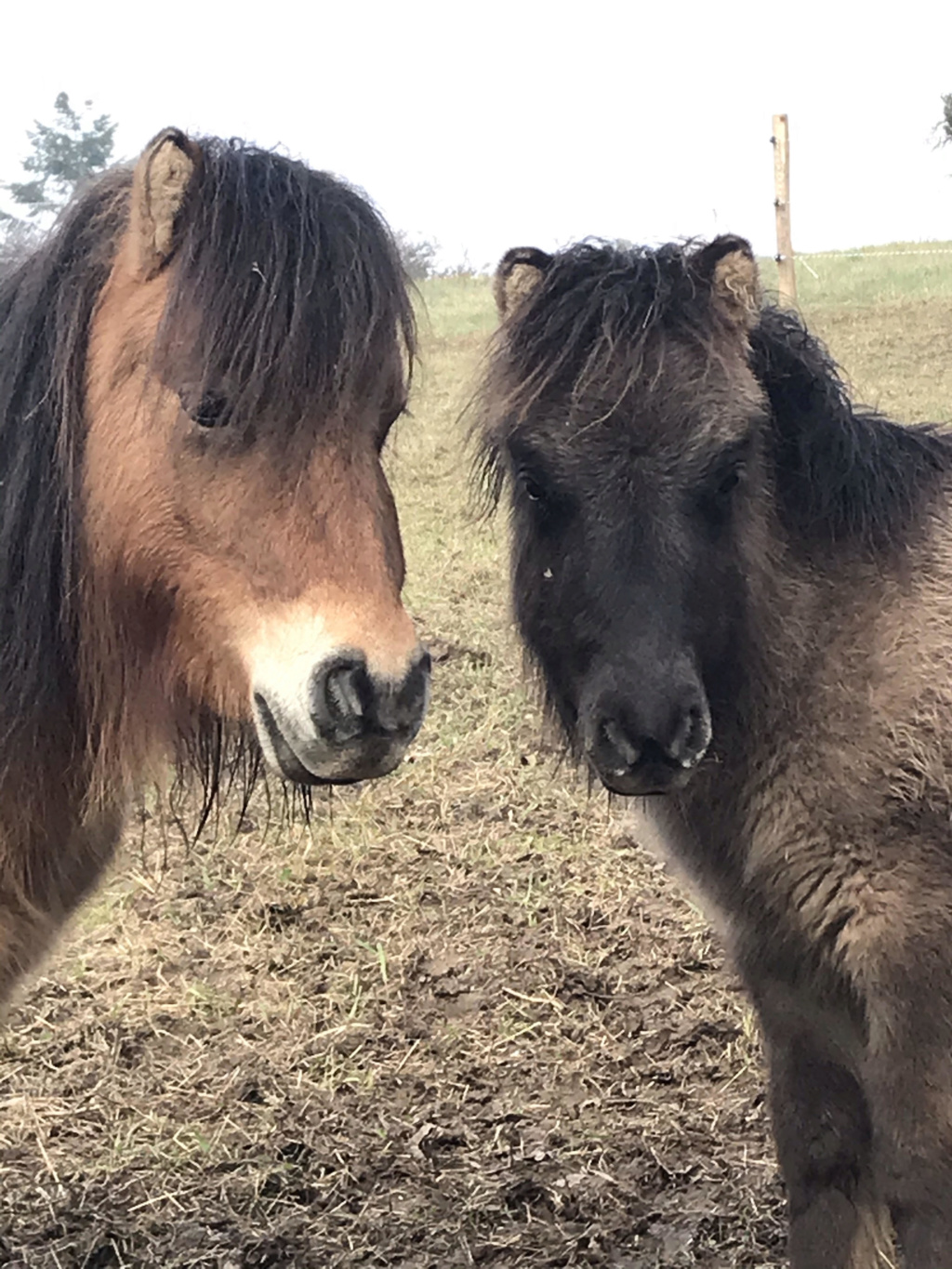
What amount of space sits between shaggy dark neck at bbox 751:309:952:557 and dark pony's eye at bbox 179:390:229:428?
1335mm

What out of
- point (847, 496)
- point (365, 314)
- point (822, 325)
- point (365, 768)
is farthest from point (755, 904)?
point (822, 325)

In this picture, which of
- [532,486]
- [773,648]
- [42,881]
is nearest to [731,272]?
[532,486]

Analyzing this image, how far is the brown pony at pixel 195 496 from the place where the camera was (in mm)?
1907

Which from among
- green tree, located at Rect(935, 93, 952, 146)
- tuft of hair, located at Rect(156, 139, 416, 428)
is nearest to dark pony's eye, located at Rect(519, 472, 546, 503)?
tuft of hair, located at Rect(156, 139, 416, 428)

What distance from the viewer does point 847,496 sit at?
2738 millimetres

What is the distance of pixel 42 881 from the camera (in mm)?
2379

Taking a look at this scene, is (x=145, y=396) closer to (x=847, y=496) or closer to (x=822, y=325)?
(x=847, y=496)

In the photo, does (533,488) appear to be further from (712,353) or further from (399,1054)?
(399,1054)

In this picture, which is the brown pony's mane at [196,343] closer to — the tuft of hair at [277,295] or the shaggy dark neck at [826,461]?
the tuft of hair at [277,295]

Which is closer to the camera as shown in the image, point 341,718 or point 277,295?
point 341,718

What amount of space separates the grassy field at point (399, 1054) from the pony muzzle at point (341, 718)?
1.00 metres

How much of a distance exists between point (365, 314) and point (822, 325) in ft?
44.8

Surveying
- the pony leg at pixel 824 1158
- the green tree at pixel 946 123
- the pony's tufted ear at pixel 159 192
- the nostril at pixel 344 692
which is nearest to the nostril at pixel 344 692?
the nostril at pixel 344 692

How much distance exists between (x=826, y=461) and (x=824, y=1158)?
156 cm
